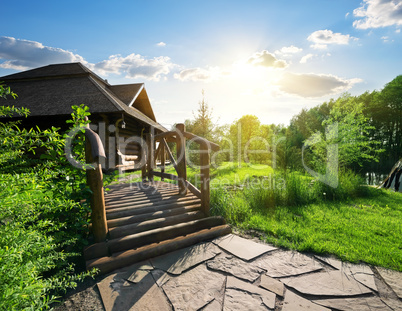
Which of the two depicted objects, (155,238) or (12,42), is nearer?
(155,238)

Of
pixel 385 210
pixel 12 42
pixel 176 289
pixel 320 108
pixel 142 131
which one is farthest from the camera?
pixel 320 108

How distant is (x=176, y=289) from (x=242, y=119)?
128 ft

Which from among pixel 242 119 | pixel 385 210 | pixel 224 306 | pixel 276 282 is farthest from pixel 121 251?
pixel 242 119

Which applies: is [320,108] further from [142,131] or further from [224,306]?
[224,306]

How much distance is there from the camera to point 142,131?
1185cm

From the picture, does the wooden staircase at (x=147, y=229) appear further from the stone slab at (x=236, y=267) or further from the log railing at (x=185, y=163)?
the stone slab at (x=236, y=267)

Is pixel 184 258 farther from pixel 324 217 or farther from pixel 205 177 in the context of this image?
pixel 324 217

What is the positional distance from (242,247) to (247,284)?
2.62 feet

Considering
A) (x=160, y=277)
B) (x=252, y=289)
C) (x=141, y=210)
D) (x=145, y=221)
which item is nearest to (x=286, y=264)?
(x=252, y=289)

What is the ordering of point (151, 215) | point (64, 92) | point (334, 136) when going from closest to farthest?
point (151, 215) → point (64, 92) → point (334, 136)

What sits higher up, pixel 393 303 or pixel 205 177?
pixel 205 177

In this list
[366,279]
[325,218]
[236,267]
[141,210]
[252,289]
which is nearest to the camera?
[252,289]

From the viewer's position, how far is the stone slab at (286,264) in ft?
7.55

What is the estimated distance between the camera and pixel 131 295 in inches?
75.0
